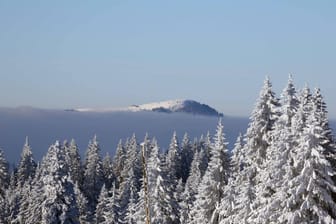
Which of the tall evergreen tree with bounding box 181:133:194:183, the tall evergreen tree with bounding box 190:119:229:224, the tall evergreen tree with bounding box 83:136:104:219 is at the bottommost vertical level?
the tall evergreen tree with bounding box 83:136:104:219

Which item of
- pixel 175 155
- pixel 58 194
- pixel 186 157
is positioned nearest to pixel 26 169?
pixel 175 155

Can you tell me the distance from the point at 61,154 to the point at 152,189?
21.5 feet

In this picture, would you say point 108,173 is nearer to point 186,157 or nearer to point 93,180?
point 93,180

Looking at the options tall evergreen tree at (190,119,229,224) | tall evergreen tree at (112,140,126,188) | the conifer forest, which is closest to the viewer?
the conifer forest

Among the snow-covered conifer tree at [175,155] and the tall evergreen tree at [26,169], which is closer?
the tall evergreen tree at [26,169]

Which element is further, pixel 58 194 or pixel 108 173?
pixel 108 173

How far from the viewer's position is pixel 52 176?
3775 centimetres

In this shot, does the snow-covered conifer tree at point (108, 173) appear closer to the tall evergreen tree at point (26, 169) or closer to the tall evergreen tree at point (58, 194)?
the tall evergreen tree at point (26, 169)

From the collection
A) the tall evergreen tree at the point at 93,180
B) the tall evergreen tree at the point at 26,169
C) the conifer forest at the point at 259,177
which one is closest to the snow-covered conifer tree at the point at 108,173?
the tall evergreen tree at the point at 93,180

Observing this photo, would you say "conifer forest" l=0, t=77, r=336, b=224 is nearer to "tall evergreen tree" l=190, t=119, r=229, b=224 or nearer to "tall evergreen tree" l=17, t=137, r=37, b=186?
"tall evergreen tree" l=190, t=119, r=229, b=224

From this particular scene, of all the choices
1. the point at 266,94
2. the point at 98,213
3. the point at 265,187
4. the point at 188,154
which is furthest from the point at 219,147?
the point at 188,154

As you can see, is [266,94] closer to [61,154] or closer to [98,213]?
[61,154]

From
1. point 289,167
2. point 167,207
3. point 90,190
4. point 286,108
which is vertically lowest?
point 90,190

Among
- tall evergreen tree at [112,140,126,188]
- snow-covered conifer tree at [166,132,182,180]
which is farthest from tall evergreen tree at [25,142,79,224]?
tall evergreen tree at [112,140,126,188]
